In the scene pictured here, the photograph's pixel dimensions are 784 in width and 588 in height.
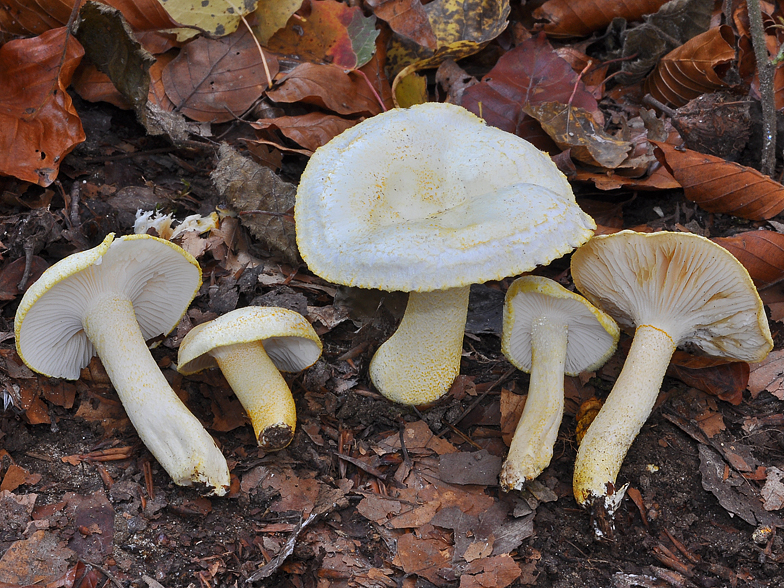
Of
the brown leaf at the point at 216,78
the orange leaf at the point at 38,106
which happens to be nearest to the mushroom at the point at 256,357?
the orange leaf at the point at 38,106

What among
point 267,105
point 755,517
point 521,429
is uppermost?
point 267,105

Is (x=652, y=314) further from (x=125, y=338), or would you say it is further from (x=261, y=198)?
(x=125, y=338)

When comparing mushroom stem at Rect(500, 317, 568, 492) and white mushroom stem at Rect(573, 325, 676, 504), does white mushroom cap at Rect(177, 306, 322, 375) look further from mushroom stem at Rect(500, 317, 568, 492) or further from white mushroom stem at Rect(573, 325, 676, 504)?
white mushroom stem at Rect(573, 325, 676, 504)

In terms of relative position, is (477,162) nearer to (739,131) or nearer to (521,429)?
(521,429)

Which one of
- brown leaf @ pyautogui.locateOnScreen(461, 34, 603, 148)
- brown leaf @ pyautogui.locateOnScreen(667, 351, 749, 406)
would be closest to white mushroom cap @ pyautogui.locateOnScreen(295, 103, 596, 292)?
brown leaf @ pyautogui.locateOnScreen(461, 34, 603, 148)

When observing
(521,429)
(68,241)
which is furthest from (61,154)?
(521,429)

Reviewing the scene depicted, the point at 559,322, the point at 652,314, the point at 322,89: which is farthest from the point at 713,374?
the point at 322,89
